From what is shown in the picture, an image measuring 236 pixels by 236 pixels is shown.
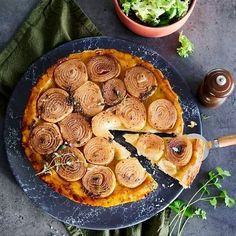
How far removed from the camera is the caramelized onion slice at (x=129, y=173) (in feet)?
9.66

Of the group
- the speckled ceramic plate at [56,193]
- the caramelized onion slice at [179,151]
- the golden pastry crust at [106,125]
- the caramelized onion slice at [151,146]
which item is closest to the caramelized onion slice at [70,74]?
the golden pastry crust at [106,125]

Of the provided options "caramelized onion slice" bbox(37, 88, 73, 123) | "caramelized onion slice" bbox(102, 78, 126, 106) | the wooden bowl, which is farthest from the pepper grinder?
"caramelized onion slice" bbox(37, 88, 73, 123)

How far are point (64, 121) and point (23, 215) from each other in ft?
1.73

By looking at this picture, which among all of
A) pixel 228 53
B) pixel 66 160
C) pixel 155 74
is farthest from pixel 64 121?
pixel 228 53

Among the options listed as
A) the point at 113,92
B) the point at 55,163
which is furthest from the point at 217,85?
the point at 55,163

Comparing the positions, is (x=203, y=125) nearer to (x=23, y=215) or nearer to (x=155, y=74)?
(x=155, y=74)

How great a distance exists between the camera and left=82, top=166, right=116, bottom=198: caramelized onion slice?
9.58 ft

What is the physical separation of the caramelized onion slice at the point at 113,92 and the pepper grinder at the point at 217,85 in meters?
0.39

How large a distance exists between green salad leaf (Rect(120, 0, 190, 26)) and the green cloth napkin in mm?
229

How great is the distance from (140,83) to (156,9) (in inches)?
13.8

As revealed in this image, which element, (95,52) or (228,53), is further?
(228,53)

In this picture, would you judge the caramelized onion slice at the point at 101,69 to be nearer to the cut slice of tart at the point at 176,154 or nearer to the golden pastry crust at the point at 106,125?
the golden pastry crust at the point at 106,125

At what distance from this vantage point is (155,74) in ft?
9.95

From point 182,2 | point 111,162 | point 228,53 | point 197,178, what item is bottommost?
point 197,178
